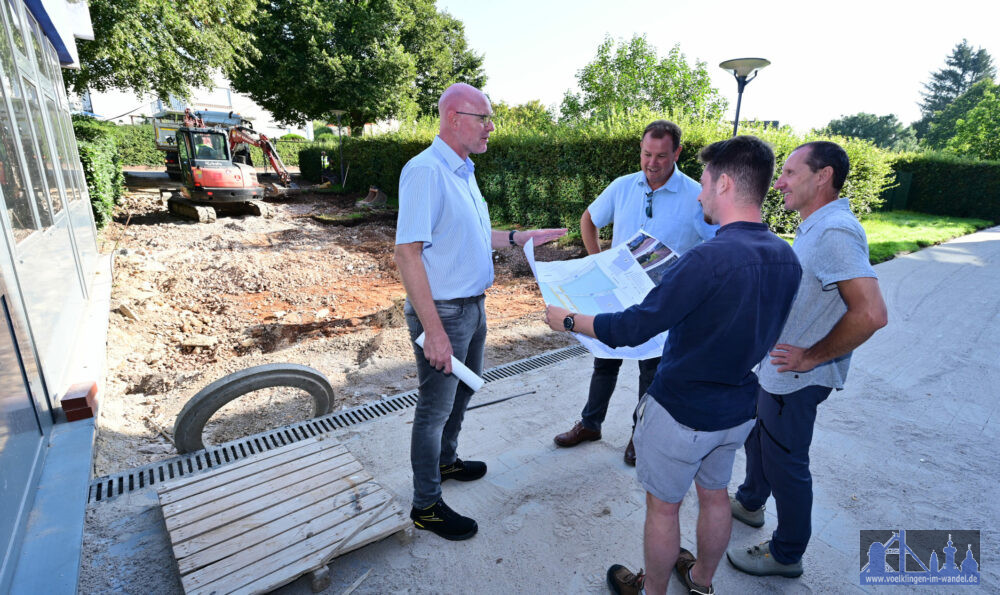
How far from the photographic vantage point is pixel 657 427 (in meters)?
1.74

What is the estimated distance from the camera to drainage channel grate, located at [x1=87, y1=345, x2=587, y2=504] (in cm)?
275

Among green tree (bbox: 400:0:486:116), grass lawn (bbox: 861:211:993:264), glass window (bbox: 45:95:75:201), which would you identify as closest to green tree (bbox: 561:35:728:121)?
green tree (bbox: 400:0:486:116)

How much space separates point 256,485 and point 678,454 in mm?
2201

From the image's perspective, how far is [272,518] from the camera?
2328mm

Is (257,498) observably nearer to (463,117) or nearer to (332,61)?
(463,117)

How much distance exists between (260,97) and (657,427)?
31.9 metres

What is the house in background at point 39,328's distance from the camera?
7.29 ft

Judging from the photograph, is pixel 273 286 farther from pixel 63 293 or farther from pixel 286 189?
pixel 286 189

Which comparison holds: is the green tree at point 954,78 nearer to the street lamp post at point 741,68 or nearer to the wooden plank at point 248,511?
the street lamp post at point 741,68

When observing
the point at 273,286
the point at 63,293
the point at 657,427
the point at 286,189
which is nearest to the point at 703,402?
the point at 657,427

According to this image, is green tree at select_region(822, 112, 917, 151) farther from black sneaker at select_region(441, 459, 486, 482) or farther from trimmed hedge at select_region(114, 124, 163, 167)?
black sneaker at select_region(441, 459, 486, 482)

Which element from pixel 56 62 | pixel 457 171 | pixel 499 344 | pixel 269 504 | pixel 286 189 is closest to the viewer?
pixel 457 171

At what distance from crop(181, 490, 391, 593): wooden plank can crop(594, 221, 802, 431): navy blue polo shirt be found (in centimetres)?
159

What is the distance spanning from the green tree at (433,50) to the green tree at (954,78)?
5360 cm
